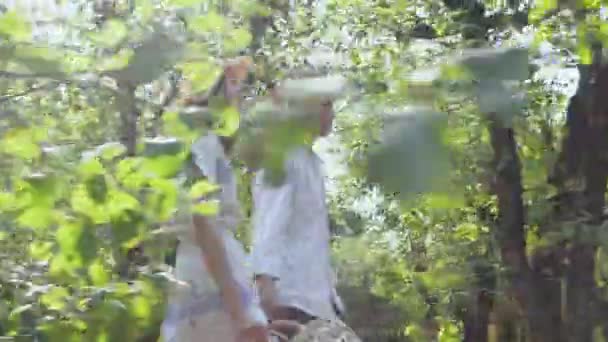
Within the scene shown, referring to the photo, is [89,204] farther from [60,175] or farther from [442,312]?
[442,312]

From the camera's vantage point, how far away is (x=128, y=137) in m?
2.07

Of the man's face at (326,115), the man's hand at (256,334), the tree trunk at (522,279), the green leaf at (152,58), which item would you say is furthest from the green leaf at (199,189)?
the tree trunk at (522,279)

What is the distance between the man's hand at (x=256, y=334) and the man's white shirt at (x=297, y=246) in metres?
0.33

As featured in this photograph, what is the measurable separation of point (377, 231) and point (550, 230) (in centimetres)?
530

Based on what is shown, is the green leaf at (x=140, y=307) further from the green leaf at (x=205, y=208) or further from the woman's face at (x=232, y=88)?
the woman's face at (x=232, y=88)

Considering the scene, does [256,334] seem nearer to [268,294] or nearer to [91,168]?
[268,294]

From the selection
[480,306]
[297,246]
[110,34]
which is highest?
[110,34]

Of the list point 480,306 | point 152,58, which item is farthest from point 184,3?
Result: point 480,306

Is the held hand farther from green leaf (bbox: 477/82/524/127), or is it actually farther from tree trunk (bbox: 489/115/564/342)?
tree trunk (bbox: 489/115/564/342)

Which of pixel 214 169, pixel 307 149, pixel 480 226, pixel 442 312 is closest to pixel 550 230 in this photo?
pixel 480 226

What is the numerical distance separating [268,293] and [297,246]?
15 centimetres

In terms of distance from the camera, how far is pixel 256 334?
2.83 m

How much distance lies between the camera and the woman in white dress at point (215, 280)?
2.56m

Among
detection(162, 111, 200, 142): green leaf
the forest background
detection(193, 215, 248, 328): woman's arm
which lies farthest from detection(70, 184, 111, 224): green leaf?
detection(193, 215, 248, 328): woman's arm
